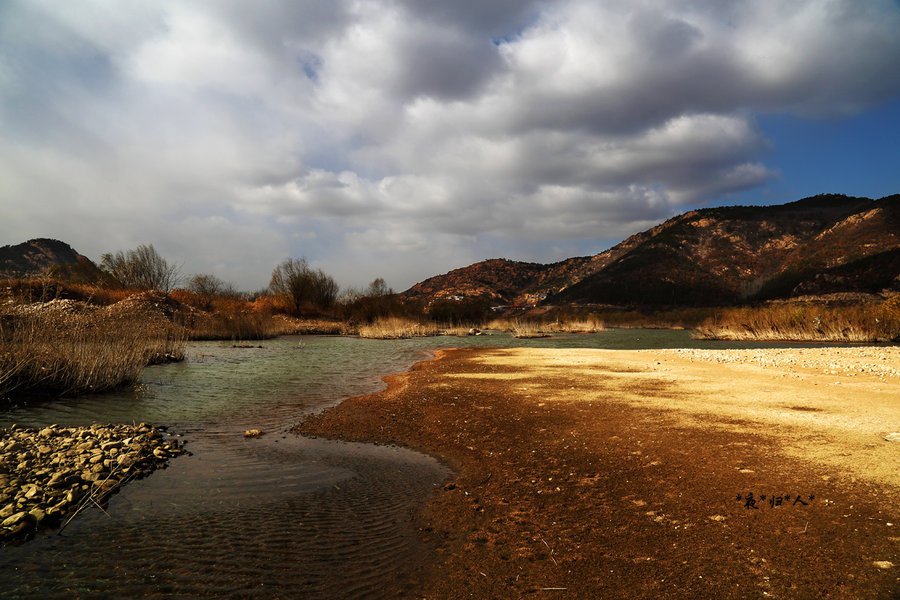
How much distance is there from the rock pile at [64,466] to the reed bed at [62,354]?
3599mm

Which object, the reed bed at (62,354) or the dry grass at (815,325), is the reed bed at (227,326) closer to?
the reed bed at (62,354)

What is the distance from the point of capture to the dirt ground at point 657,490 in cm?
361

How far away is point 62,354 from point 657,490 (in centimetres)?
1501

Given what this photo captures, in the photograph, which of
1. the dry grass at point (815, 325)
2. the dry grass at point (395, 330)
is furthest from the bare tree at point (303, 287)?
the dry grass at point (815, 325)

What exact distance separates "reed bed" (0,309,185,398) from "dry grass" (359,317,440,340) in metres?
32.6

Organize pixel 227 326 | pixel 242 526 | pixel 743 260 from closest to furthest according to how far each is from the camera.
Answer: pixel 242 526 < pixel 227 326 < pixel 743 260

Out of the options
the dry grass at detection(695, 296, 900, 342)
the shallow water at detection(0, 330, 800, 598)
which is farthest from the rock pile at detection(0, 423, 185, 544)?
the dry grass at detection(695, 296, 900, 342)

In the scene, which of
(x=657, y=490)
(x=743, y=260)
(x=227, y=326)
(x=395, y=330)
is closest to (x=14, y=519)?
(x=657, y=490)

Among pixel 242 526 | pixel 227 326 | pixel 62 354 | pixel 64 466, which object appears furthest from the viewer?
pixel 227 326

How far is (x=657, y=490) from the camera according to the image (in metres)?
5.41

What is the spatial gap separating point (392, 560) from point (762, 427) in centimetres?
734

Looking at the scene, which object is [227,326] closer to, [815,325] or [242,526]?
[242,526]

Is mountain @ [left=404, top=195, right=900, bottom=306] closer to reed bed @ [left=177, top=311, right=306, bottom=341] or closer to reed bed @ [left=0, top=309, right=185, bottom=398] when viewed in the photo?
reed bed @ [left=177, top=311, right=306, bottom=341]

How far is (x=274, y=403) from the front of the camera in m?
12.0
